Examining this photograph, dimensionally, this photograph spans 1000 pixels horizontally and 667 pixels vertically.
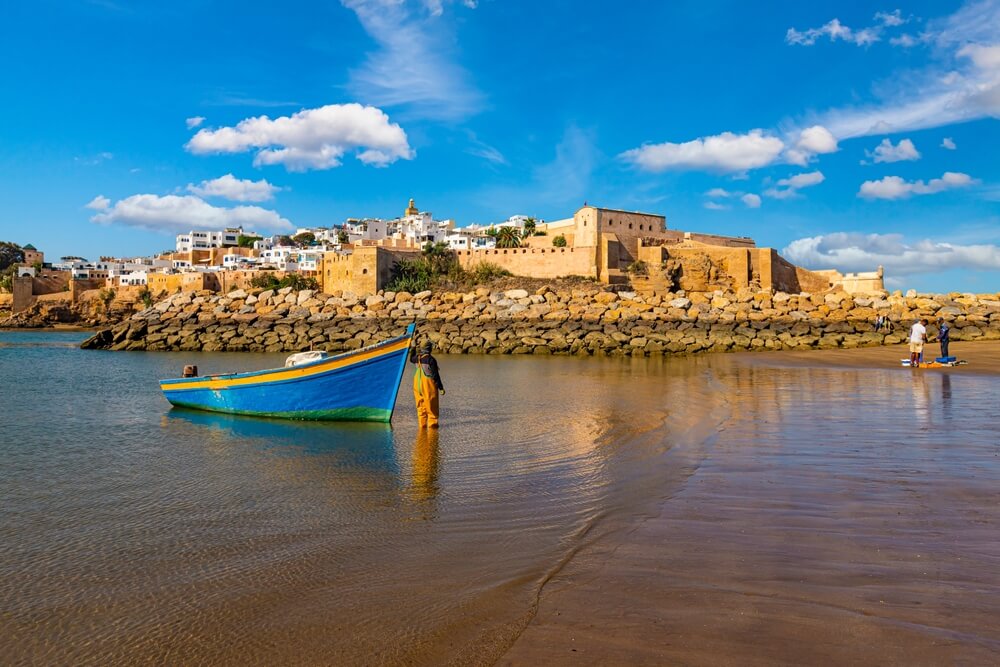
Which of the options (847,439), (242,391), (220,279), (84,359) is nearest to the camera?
(847,439)

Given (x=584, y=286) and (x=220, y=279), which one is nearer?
(x=584, y=286)

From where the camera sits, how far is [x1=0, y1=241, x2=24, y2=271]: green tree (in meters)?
97.0

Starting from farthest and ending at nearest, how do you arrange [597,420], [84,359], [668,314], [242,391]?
[668,314] → [84,359] → [242,391] → [597,420]

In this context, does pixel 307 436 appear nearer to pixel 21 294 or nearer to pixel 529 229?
pixel 529 229

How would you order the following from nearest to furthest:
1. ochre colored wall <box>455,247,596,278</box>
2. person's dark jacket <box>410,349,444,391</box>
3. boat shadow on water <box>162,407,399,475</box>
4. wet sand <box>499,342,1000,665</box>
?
1. wet sand <box>499,342,1000,665</box>
2. boat shadow on water <box>162,407,399,475</box>
3. person's dark jacket <box>410,349,444,391</box>
4. ochre colored wall <box>455,247,596,278</box>

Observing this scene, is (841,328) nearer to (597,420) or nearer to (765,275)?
(765,275)

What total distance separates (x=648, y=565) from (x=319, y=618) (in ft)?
6.02

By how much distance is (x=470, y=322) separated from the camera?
1337 inches

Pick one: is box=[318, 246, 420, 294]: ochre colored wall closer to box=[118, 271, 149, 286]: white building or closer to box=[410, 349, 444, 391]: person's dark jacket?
box=[118, 271, 149, 286]: white building

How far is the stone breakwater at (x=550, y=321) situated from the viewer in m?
28.8

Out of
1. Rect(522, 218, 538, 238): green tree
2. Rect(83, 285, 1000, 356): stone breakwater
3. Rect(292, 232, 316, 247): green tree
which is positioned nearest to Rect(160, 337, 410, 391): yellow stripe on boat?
Rect(83, 285, 1000, 356): stone breakwater

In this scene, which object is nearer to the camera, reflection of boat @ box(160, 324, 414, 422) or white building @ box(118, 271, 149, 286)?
reflection of boat @ box(160, 324, 414, 422)

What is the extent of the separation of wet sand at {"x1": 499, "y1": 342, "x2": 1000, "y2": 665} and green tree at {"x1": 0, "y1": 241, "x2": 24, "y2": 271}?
115 m

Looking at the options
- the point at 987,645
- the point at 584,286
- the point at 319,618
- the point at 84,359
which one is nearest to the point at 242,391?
the point at 319,618
